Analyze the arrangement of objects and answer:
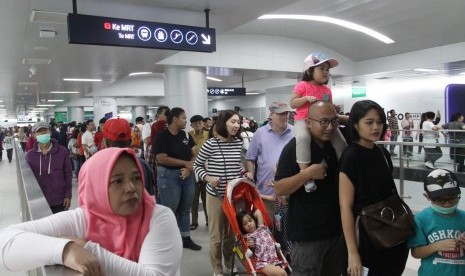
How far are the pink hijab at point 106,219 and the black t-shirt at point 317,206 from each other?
3.65 feet

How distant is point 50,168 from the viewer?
433 centimetres

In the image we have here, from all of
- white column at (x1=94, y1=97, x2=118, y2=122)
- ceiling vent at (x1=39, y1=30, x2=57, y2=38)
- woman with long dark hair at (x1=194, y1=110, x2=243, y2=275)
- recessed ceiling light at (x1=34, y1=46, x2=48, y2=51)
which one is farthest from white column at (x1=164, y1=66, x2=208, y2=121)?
white column at (x1=94, y1=97, x2=118, y2=122)

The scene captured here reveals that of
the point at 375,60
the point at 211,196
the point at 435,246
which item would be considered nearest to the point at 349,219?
the point at 435,246

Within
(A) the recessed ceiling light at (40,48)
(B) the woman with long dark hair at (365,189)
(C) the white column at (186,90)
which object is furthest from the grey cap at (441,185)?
(A) the recessed ceiling light at (40,48)

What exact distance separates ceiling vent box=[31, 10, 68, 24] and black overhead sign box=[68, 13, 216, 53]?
0.82 metres

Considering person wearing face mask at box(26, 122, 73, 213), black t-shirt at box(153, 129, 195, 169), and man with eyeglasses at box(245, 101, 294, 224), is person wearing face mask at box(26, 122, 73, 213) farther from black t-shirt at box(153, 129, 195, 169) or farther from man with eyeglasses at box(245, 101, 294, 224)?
man with eyeglasses at box(245, 101, 294, 224)

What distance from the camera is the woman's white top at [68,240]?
3.90ft

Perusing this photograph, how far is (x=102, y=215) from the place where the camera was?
1.43m

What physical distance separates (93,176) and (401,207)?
166 centimetres

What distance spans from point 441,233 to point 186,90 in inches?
331

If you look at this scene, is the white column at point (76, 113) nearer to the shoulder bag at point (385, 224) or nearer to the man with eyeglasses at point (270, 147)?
the man with eyeglasses at point (270, 147)

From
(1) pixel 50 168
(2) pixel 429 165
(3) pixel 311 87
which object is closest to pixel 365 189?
(3) pixel 311 87

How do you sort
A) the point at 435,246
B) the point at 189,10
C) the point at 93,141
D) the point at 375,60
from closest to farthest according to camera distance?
the point at 435,246
the point at 189,10
the point at 93,141
the point at 375,60

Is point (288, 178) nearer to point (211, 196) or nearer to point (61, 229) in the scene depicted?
point (61, 229)
